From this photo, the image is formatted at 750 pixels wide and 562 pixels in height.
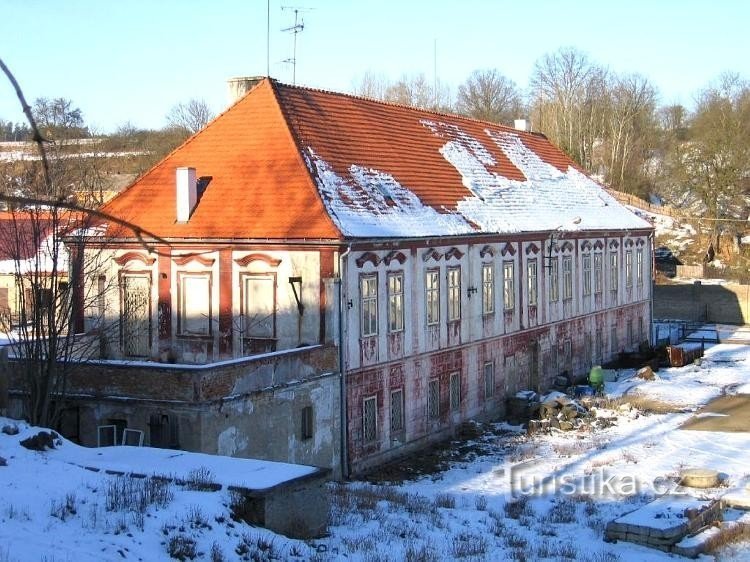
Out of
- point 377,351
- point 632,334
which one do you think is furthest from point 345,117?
point 632,334

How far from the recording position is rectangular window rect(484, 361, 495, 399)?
26928mm

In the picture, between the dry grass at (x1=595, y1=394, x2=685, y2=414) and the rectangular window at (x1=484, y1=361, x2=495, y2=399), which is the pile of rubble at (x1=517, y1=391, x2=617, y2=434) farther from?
the rectangular window at (x1=484, y1=361, x2=495, y2=399)

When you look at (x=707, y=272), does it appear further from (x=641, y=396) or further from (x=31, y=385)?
(x=31, y=385)

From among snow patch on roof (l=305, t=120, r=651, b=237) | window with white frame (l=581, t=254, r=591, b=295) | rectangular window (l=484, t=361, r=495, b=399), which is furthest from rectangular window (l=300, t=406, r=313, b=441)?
window with white frame (l=581, t=254, r=591, b=295)

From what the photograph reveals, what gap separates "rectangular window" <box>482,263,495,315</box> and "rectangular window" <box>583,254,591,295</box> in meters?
7.42

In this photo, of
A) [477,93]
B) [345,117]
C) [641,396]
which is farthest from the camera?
[477,93]

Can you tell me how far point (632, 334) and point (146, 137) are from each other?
150 ft

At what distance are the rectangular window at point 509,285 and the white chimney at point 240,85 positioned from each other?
865 cm

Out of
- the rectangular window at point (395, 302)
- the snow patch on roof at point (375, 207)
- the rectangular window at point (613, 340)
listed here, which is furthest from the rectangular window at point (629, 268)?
the rectangular window at point (395, 302)

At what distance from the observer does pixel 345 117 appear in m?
26.7

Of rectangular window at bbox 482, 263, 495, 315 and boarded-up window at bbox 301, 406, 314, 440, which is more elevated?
rectangular window at bbox 482, 263, 495, 315

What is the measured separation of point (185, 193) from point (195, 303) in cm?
258

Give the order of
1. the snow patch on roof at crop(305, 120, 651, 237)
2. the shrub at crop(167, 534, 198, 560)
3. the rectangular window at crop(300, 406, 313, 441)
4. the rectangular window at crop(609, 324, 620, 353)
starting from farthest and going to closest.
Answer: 1. the rectangular window at crop(609, 324, 620, 353)
2. the snow patch on roof at crop(305, 120, 651, 237)
3. the rectangular window at crop(300, 406, 313, 441)
4. the shrub at crop(167, 534, 198, 560)

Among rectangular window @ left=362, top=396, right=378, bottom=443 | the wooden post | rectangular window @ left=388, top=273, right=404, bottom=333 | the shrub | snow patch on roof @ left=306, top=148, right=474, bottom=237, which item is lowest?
rectangular window @ left=362, top=396, right=378, bottom=443
